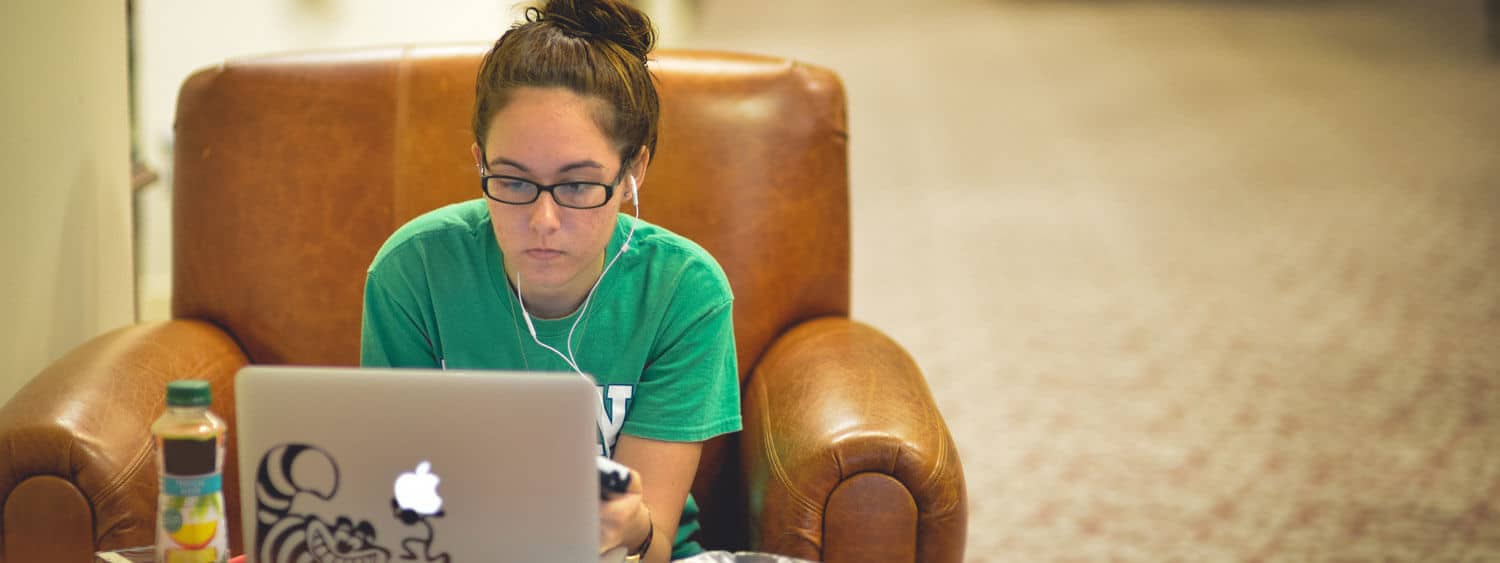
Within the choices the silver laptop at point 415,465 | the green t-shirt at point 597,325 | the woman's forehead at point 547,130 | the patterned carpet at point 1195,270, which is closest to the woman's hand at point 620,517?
the silver laptop at point 415,465

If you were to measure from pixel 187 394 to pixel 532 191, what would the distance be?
36cm

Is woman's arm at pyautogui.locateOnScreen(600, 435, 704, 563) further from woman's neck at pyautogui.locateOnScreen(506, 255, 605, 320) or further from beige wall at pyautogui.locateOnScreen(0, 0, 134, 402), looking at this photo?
beige wall at pyautogui.locateOnScreen(0, 0, 134, 402)

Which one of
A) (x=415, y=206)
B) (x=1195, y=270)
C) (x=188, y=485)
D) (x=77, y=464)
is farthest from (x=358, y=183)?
(x=1195, y=270)

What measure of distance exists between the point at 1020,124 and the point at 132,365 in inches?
228

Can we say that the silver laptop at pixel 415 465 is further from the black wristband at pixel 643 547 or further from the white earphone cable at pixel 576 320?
the white earphone cable at pixel 576 320

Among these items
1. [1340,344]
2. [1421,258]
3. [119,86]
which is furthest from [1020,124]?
[119,86]

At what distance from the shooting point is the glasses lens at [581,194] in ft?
4.09

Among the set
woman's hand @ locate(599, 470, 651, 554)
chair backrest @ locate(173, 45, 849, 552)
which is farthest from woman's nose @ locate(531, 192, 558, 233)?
chair backrest @ locate(173, 45, 849, 552)

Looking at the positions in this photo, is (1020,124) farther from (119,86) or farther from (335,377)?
(335,377)

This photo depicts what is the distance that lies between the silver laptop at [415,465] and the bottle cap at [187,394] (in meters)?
0.05

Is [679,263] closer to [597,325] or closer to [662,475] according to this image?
[597,325]

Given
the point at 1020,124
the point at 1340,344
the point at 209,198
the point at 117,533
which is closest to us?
the point at 117,533

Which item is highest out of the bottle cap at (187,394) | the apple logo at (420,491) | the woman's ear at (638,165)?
the woman's ear at (638,165)

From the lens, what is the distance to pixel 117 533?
141 centimetres
